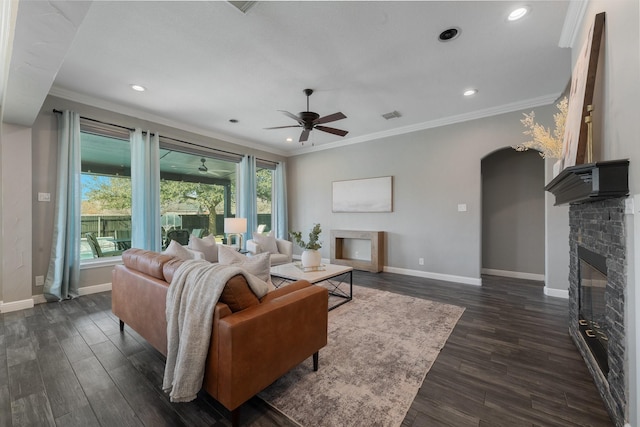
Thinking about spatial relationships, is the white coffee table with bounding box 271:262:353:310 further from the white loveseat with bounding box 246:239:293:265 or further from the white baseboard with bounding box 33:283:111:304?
the white baseboard with bounding box 33:283:111:304

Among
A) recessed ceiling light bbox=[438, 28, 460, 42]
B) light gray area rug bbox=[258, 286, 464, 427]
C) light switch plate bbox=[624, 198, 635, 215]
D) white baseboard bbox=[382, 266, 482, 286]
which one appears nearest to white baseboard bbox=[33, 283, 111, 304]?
light gray area rug bbox=[258, 286, 464, 427]

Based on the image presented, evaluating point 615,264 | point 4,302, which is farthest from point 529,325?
point 4,302

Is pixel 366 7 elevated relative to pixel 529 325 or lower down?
elevated

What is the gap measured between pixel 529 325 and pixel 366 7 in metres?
3.53

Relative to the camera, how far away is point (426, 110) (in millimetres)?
4254

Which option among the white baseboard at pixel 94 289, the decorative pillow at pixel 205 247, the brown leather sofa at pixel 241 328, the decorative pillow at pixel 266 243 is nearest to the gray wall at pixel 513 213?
the decorative pillow at pixel 266 243

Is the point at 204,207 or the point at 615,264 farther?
the point at 204,207

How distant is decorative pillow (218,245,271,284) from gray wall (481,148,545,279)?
4.70 metres

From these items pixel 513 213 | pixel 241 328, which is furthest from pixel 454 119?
pixel 241 328

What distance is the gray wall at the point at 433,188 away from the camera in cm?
437

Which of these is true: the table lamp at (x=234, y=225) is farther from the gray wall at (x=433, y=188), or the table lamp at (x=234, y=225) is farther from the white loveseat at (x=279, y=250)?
the gray wall at (x=433, y=188)

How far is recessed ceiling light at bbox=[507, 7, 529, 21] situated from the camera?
2127 millimetres

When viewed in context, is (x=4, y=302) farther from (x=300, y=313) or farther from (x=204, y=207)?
(x=300, y=313)

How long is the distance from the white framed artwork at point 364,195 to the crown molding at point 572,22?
123 inches
